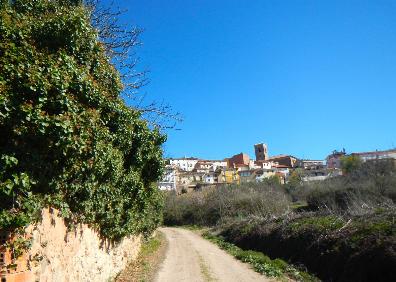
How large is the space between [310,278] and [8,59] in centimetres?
1316

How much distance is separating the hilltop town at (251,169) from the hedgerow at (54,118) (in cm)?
7632

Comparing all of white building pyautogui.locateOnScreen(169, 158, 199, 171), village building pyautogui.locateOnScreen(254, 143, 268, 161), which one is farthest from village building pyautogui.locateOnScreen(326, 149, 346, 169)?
white building pyautogui.locateOnScreen(169, 158, 199, 171)

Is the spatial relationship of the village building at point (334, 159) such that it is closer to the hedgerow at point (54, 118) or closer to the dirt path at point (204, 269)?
the dirt path at point (204, 269)

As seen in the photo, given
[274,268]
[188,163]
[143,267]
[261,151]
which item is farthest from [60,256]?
[261,151]

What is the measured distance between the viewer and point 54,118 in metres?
7.96

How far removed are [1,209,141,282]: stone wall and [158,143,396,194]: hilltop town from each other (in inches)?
2944

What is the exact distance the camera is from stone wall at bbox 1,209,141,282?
768 centimetres

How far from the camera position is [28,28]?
935 cm

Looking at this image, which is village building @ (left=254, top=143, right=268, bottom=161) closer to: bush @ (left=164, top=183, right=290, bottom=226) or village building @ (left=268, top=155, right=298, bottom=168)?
village building @ (left=268, top=155, right=298, bottom=168)

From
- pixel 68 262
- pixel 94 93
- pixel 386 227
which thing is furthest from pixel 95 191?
pixel 386 227

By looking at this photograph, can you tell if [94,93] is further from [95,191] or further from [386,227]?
[386,227]

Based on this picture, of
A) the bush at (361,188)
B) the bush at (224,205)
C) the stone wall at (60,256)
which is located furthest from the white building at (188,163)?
the stone wall at (60,256)

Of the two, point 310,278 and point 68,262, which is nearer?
point 68,262

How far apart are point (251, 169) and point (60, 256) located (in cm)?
13064
